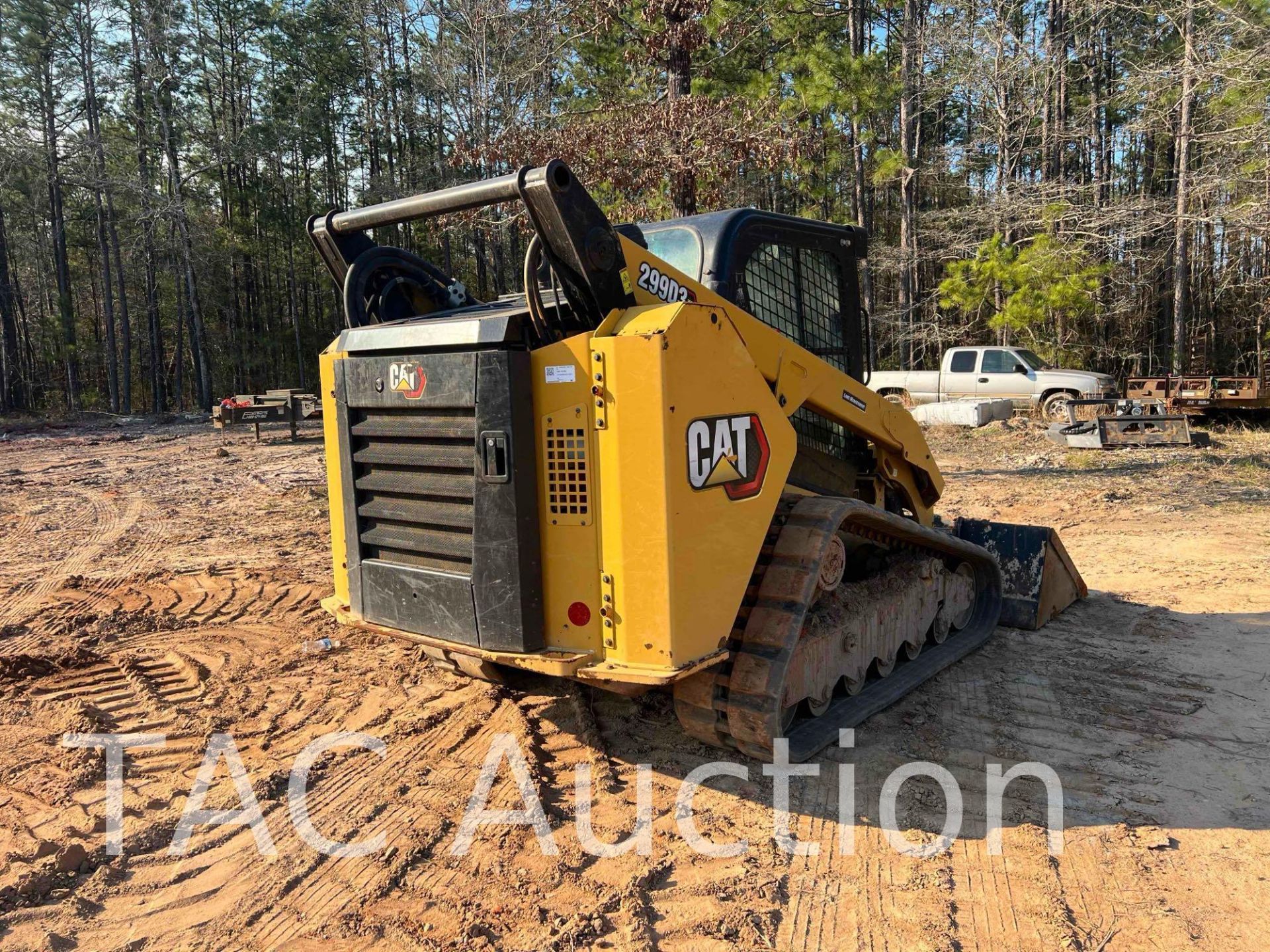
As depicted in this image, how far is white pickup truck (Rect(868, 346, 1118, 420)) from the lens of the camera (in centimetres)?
1822

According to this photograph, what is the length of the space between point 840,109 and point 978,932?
63.9 feet

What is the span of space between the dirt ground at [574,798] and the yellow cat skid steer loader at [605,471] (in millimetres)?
488

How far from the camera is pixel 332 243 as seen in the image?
14.3ft

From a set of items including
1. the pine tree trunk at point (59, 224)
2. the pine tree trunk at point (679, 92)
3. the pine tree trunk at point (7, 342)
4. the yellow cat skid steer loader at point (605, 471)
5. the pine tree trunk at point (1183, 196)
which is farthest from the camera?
the pine tree trunk at point (59, 224)

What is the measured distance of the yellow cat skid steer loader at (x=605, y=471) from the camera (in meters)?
3.26

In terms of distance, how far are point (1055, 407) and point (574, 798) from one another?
17.1 m

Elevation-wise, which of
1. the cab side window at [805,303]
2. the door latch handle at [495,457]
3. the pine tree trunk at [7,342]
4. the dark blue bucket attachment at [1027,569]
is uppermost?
the pine tree trunk at [7,342]

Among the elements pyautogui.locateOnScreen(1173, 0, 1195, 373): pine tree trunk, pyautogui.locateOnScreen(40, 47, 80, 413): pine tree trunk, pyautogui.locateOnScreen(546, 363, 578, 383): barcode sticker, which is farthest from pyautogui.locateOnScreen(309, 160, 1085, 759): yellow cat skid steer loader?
pyautogui.locateOnScreen(40, 47, 80, 413): pine tree trunk

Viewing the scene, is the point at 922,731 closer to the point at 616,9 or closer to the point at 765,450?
the point at 765,450

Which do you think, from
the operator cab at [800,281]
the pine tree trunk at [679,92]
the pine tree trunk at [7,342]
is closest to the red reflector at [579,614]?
the operator cab at [800,281]

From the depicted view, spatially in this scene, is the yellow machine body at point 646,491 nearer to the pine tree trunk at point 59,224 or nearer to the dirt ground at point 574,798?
the dirt ground at point 574,798

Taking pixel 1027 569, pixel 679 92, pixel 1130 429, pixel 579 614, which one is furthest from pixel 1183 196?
pixel 579 614

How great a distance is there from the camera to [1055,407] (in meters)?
18.1

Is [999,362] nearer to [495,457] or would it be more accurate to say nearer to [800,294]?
[800,294]
